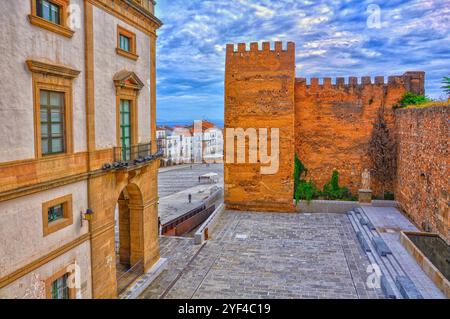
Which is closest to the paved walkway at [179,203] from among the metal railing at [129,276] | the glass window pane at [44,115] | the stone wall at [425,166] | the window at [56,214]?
the metal railing at [129,276]

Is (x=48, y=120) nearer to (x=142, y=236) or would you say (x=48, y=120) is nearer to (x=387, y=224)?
(x=142, y=236)

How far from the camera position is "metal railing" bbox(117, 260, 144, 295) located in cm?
1093

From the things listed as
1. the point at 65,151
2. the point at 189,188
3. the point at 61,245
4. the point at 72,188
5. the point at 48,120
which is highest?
the point at 48,120

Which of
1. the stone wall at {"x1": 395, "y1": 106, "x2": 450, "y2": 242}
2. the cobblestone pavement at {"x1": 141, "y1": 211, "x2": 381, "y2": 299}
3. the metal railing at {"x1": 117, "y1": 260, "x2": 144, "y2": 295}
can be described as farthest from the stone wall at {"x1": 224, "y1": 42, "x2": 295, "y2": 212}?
the metal railing at {"x1": 117, "y1": 260, "x2": 144, "y2": 295}

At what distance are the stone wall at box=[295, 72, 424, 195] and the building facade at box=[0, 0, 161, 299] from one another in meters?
12.4

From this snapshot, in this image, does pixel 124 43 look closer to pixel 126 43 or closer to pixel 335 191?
pixel 126 43

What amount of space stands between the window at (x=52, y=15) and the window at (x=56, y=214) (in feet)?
11.3

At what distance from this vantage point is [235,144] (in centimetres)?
2131

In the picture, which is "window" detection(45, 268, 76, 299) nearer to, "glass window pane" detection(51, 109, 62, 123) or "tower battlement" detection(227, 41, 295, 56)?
"glass window pane" detection(51, 109, 62, 123)

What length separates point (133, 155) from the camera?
11.1 m

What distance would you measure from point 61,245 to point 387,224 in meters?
13.9

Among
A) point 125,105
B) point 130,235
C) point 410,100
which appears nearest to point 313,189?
point 410,100

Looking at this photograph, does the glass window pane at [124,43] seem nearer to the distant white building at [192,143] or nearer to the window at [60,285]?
the window at [60,285]
